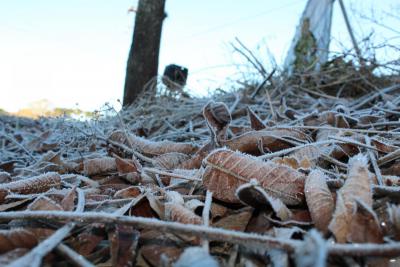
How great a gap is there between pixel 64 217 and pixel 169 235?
0.55ft

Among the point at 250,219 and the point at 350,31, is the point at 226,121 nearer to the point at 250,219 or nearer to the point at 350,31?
the point at 250,219

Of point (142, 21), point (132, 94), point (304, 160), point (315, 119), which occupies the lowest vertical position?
point (304, 160)

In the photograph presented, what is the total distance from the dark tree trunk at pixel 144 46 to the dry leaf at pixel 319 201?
3.26 m

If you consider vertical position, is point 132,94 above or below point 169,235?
above

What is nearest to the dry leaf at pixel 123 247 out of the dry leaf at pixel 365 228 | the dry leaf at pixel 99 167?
the dry leaf at pixel 365 228

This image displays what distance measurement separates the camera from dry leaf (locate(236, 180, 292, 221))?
2.02 feet

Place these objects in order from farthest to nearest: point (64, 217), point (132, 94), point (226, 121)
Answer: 1. point (132, 94)
2. point (226, 121)
3. point (64, 217)

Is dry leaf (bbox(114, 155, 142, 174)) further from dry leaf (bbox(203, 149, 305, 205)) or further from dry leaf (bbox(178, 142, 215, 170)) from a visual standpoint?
dry leaf (bbox(203, 149, 305, 205))

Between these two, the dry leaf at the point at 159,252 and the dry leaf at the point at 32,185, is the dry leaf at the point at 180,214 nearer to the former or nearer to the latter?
the dry leaf at the point at 159,252

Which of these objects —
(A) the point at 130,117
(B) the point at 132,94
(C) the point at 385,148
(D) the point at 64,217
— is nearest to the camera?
(D) the point at 64,217

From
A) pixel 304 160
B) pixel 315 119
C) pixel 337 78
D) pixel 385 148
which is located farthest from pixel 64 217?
pixel 337 78

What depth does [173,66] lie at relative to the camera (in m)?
3.98

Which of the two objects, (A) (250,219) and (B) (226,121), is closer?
(A) (250,219)

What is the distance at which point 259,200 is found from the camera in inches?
25.9
